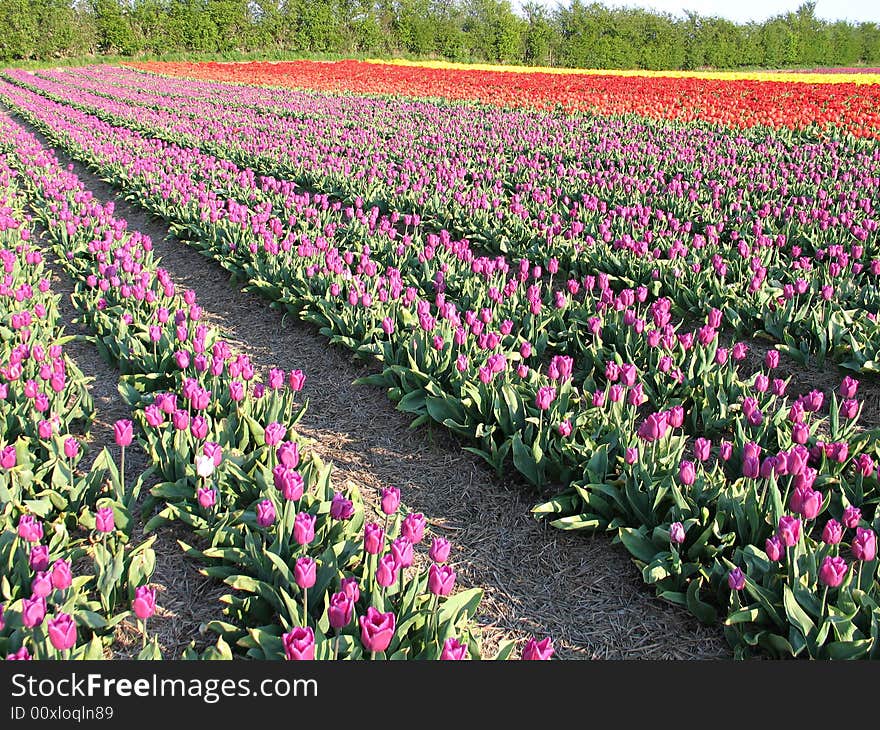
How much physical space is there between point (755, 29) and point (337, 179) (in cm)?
6650

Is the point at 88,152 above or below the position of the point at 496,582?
above

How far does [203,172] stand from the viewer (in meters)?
10.2

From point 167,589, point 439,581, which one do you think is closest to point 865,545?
point 439,581

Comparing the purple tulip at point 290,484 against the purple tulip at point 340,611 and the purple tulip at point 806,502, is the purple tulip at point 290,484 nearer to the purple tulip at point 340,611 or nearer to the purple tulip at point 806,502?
the purple tulip at point 340,611

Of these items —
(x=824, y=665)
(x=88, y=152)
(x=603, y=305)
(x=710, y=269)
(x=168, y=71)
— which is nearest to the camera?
(x=824, y=665)

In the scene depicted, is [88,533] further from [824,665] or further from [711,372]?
[711,372]

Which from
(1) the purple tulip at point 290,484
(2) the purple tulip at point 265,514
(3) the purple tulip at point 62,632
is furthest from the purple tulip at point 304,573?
(3) the purple tulip at point 62,632

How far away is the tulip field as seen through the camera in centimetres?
249

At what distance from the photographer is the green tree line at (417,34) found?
54.1m

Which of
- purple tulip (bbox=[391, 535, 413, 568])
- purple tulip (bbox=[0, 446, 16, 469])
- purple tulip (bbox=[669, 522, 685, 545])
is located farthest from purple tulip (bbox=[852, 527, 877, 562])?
purple tulip (bbox=[0, 446, 16, 469])

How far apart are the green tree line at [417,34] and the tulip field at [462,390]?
52.4 metres

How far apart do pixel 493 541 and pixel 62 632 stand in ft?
5.96

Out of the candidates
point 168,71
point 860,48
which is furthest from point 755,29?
point 168,71

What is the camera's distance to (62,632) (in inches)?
77.8
